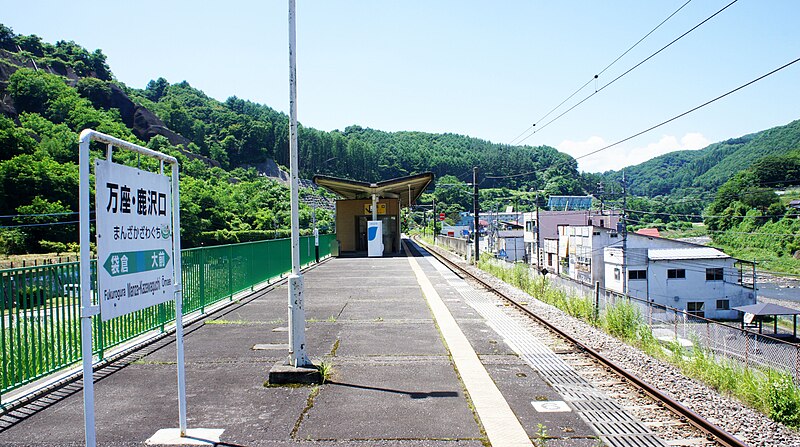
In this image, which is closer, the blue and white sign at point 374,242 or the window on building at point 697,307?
the blue and white sign at point 374,242

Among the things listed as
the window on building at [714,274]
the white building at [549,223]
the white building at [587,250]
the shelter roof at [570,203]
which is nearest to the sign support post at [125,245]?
the window on building at [714,274]

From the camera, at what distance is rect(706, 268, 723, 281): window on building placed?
143 feet

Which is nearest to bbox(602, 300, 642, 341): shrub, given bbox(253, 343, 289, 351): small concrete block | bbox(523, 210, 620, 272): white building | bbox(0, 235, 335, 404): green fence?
bbox(253, 343, 289, 351): small concrete block

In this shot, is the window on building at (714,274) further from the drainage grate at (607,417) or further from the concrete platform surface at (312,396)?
the drainage grate at (607,417)

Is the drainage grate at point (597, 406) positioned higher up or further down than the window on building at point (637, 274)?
higher up

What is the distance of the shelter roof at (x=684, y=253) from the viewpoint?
43.9 m

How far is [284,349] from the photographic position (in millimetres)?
8234

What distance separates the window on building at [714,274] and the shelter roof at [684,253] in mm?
1156

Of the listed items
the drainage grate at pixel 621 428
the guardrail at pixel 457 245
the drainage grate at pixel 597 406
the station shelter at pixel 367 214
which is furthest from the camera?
the guardrail at pixel 457 245

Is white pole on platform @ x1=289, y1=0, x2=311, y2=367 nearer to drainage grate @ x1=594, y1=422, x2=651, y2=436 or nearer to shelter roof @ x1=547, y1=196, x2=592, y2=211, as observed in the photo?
drainage grate @ x1=594, y1=422, x2=651, y2=436

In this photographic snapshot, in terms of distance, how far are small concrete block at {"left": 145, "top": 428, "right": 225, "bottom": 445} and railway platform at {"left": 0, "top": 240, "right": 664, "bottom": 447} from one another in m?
0.02

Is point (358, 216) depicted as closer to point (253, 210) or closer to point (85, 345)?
point (85, 345)

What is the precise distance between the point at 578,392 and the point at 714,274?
44121mm

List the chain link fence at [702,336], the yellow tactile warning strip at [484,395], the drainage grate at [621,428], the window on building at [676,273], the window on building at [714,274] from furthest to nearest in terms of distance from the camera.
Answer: the window on building at [676,273] < the window on building at [714,274] < the chain link fence at [702,336] < the drainage grate at [621,428] < the yellow tactile warning strip at [484,395]
